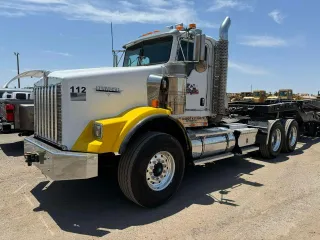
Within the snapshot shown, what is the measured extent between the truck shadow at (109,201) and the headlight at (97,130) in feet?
3.83

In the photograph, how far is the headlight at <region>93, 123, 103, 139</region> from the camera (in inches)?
153

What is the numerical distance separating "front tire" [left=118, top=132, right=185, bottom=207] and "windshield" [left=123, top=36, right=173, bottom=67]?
1.73m

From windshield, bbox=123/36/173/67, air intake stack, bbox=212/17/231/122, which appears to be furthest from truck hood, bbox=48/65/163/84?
air intake stack, bbox=212/17/231/122

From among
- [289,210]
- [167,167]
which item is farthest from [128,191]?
[289,210]

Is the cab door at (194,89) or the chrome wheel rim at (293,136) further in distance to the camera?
the chrome wheel rim at (293,136)

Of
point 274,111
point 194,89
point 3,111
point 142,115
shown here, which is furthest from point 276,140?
point 3,111

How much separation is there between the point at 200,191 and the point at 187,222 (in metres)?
1.29

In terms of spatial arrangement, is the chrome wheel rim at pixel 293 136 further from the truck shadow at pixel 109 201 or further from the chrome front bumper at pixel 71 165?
the chrome front bumper at pixel 71 165

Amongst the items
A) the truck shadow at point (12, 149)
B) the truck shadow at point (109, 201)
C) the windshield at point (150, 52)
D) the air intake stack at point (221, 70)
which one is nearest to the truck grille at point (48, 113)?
the truck shadow at point (109, 201)

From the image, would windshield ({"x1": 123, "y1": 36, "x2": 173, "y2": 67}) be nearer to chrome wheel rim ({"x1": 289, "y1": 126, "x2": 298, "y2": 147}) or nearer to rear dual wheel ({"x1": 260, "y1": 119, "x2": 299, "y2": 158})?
rear dual wheel ({"x1": 260, "y1": 119, "x2": 299, "y2": 158})

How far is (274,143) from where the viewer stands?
826 centimetres

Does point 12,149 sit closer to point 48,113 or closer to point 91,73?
point 48,113

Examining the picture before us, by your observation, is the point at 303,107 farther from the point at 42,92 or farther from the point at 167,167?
the point at 42,92

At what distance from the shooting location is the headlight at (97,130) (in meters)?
3.88
